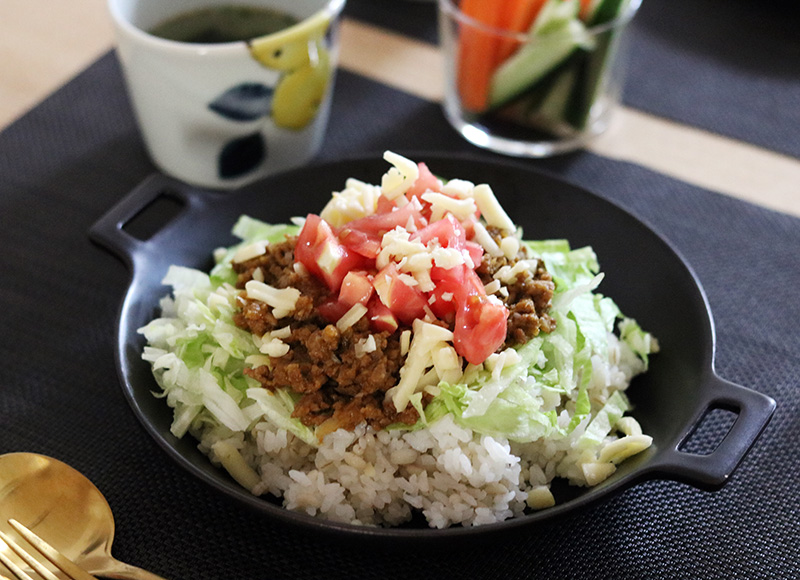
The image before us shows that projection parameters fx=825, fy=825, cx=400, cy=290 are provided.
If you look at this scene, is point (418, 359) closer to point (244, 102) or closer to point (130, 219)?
point (130, 219)

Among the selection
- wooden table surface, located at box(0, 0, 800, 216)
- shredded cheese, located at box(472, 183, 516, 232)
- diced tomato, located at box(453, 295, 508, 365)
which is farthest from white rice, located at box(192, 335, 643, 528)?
wooden table surface, located at box(0, 0, 800, 216)

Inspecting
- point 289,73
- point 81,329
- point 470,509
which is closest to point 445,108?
point 289,73

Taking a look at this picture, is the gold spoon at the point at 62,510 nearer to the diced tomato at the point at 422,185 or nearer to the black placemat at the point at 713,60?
the diced tomato at the point at 422,185

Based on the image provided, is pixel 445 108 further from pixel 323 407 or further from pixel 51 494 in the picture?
pixel 51 494

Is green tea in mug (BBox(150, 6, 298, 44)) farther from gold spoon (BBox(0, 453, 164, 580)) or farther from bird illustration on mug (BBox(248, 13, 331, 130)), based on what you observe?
gold spoon (BBox(0, 453, 164, 580))

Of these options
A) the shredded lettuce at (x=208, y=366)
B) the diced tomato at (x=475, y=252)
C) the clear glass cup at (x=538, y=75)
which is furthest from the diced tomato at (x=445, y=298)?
the clear glass cup at (x=538, y=75)
